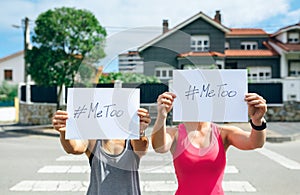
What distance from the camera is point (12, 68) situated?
4934 cm

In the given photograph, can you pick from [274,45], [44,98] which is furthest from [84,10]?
[274,45]

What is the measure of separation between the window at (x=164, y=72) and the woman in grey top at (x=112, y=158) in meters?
0.31

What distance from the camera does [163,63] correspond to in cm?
224

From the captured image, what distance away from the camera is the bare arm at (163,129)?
6.65ft

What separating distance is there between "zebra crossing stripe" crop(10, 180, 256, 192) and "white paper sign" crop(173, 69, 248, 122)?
3.49 metres

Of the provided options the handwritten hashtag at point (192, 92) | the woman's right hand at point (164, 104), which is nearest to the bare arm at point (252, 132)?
the handwritten hashtag at point (192, 92)

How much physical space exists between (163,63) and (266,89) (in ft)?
51.0

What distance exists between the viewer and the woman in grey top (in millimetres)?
2146

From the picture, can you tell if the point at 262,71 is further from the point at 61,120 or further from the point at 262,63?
the point at 61,120

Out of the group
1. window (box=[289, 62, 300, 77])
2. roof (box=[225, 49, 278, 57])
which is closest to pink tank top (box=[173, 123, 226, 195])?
roof (box=[225, 49, 278, 57])

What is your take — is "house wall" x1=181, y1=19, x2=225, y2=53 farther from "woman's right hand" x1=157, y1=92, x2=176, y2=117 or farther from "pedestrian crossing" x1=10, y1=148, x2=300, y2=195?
"pedestrian crossing" x1=10, y1=148, x2=300, y2=195

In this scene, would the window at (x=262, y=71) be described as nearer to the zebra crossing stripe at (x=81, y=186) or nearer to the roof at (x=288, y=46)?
the roof at (x=288, y=46)

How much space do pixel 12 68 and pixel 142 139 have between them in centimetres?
5114

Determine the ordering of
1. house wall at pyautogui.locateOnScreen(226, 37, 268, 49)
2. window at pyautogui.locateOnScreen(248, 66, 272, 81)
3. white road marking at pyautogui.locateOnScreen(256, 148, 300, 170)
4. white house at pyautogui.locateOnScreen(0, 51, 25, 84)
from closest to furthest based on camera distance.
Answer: white road marking at pyautogui.locateOnScreen(256, 148, 300, 170)
window at pyautogui.locateOnScreen(248, 66, 272, 81)
house wall at pyautogui.locateOnScreen(226, 37, 268, 49)
white house at pyautogui.locateOnScreen(0, 51, 25, 84)
